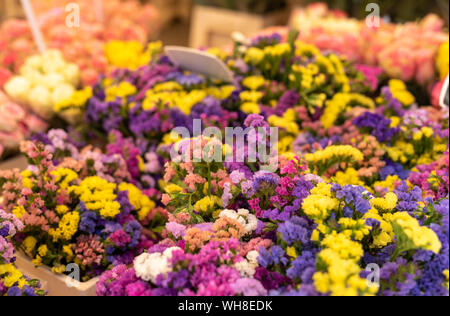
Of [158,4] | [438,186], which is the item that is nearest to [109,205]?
[438,186]

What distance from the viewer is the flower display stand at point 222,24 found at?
12.6 ft

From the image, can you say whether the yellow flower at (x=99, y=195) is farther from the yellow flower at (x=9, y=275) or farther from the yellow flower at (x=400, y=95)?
the yellow flower at (x=400, y=95)

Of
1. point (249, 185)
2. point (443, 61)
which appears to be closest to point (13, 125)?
point (249, 185)

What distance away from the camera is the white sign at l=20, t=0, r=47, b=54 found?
2.35m

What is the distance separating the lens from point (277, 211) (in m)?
1.02

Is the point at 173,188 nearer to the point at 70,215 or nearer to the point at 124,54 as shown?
the point at 70,215

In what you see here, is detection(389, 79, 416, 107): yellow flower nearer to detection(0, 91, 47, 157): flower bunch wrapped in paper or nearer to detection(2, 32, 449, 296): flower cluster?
detection(2, 32, 449, 296): flower cluster

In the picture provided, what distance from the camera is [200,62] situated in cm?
194

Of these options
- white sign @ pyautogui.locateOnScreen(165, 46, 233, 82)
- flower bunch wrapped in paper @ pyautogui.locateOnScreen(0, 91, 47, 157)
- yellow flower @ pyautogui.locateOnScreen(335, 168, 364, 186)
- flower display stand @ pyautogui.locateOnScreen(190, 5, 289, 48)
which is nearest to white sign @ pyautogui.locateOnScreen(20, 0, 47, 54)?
flower bunch wrapped in paper @ pyautogui.locateOnScreen(0, 91, 47, 157)

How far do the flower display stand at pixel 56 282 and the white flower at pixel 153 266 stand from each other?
18.5 inches

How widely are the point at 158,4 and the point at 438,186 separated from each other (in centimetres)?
475

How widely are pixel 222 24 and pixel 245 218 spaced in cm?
312

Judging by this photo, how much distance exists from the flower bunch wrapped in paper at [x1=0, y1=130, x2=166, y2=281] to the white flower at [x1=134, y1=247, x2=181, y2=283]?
446 mm
